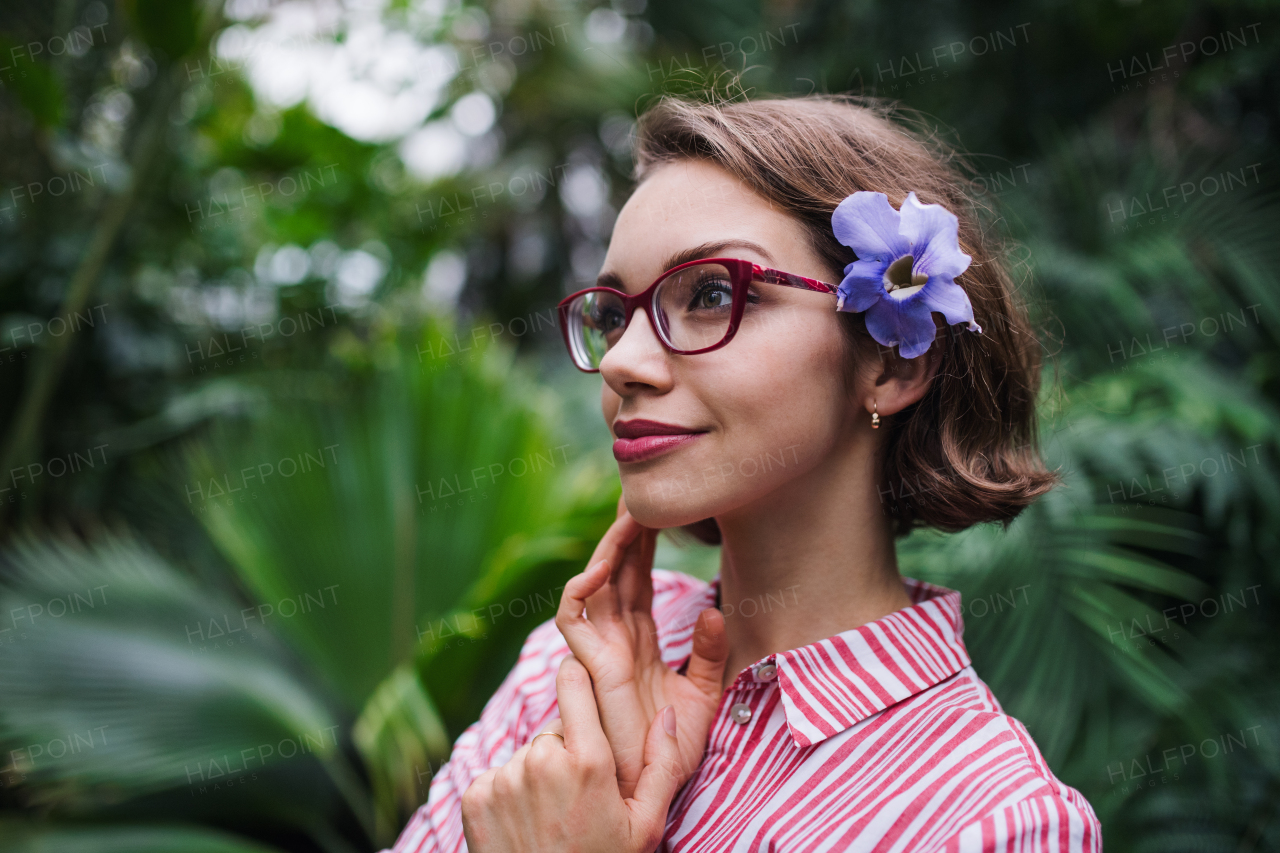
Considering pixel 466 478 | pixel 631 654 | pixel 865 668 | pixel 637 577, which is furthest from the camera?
pixel 466 478

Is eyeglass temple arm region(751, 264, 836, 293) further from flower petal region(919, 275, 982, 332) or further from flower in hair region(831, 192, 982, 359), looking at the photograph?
flower petal region(919, 275, 982, 332)

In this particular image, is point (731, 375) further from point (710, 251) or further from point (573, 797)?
point (573, 797)

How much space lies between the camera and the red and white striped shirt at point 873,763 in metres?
0.91

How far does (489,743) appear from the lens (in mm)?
1403

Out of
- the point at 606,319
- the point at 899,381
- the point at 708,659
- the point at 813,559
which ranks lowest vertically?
the point at 708,659

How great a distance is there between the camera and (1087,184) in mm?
2777

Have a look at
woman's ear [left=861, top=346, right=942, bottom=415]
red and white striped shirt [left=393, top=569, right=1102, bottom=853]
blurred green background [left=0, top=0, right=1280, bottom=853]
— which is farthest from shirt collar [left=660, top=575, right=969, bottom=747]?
blurred green background [left=0, top=0, right=1280, bottom=853]

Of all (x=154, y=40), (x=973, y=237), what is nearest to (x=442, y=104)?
(x=154, y=40)

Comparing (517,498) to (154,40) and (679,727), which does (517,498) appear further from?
(154,40)

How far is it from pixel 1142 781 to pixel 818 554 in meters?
1.34

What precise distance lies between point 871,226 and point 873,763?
27.8 inches

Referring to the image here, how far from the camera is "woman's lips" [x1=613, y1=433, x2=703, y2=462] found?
115 cm

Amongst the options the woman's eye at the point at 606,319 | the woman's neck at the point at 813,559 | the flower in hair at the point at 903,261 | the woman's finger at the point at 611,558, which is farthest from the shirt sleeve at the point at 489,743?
the flower in hair at the point at 903,261

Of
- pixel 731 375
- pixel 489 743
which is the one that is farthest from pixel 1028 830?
pixel 489 743
